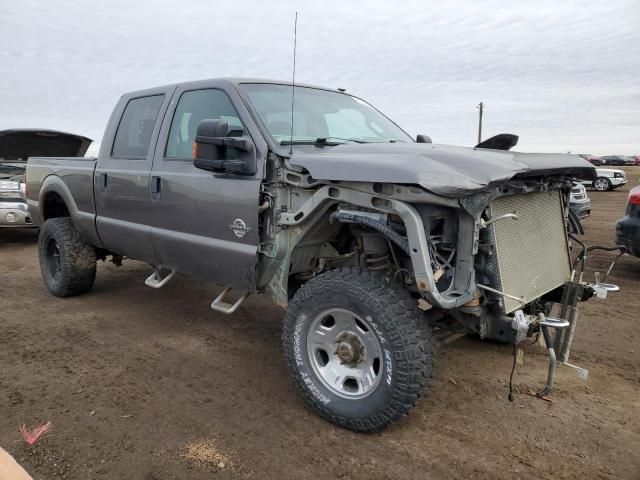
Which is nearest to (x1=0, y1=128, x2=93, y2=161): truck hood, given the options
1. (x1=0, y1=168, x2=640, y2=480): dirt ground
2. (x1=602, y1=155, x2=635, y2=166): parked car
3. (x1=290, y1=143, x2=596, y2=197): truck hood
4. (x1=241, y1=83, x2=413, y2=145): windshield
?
(x1=0, y1=168, x2=640, y2=480): dirt ground

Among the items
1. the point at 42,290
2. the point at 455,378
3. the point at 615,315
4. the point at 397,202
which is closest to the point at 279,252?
the point at 397,202

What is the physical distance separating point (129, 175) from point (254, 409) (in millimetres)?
2401

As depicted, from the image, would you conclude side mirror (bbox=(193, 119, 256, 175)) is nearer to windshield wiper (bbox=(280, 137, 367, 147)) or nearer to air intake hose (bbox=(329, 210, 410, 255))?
windshield wiper (bbox=(280, 137, 367, 147))

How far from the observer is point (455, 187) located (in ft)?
8.29

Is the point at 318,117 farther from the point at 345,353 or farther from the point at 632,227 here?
A: the point at 632,227

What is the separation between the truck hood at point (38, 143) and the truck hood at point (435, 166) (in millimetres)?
7205

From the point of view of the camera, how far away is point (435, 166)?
8.84ft

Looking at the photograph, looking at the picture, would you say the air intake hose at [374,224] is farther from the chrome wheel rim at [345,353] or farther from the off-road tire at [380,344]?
the chrome wheel rim at [345,353]

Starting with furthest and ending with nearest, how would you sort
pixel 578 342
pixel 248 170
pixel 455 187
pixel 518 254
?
pixel 578 342
pixel 248 170
pixel 518 254
pixel 455 187

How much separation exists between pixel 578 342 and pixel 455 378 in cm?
142

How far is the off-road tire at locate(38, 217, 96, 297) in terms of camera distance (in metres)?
5.54

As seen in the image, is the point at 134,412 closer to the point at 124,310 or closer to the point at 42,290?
the point at 124,310

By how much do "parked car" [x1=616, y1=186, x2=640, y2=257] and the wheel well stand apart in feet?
22.1

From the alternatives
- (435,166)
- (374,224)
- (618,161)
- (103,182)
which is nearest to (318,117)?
(374,224)
